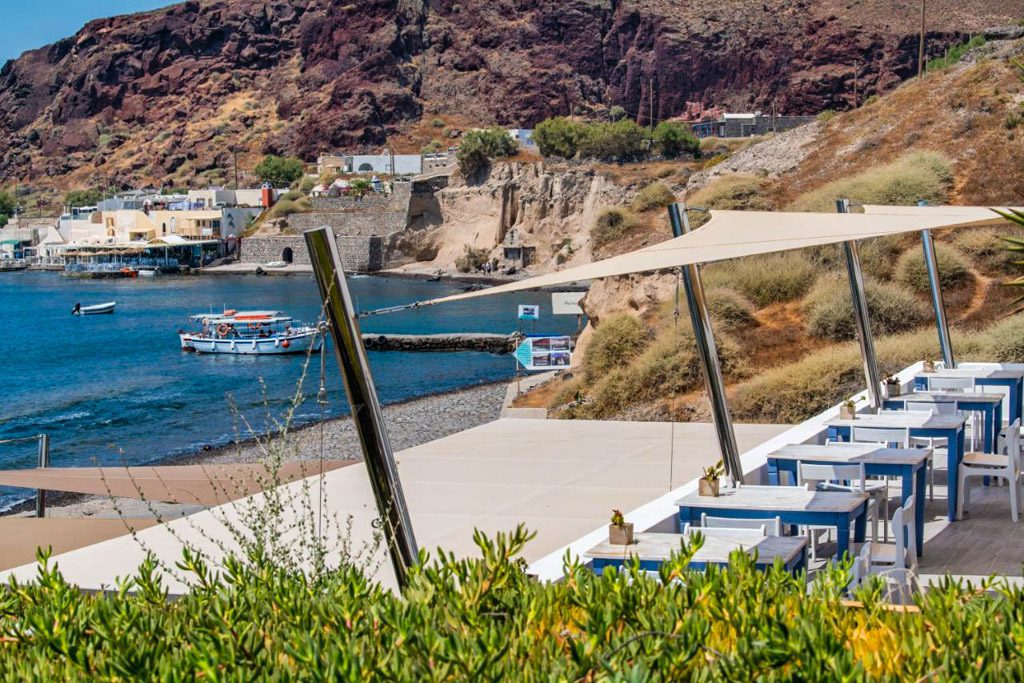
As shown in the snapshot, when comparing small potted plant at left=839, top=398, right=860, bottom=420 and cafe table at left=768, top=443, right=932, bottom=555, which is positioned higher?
small potted plant at left=839, top=398, right=860, bottom=420

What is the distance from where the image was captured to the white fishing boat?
41531 millimetres

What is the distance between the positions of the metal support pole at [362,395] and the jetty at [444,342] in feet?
115

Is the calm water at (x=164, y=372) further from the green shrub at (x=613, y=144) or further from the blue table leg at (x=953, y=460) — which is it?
the green shrub at (x=613, y=144)

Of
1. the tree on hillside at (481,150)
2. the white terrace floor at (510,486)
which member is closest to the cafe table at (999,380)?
the white terrace floor at (510,486)

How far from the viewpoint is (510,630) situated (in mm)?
2893

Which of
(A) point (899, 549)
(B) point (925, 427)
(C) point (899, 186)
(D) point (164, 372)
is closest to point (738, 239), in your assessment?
(A) point (899, 549)

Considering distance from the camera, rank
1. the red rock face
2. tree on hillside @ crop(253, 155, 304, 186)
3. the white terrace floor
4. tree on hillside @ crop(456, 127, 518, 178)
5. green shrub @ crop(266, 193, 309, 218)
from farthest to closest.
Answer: the red rock face < tree on hillside @ crop(253, 155, 304, 186) < green shrub @ crop(266, 193, 309, 218) < tree on hillside @ crop(456, 127, 518, 178) < the white terrace floor

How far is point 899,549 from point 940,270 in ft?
49.4

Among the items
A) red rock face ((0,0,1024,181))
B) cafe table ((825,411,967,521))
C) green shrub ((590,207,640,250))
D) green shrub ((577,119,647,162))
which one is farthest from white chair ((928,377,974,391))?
red rock face ((0,0,1024,181))

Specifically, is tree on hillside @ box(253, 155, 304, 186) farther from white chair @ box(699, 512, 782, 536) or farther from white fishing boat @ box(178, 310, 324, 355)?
white chair @ box(699, 512, 782, 536)

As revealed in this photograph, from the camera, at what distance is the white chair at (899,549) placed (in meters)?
4.86

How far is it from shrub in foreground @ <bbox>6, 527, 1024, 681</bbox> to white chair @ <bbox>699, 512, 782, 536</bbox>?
1.83 metres

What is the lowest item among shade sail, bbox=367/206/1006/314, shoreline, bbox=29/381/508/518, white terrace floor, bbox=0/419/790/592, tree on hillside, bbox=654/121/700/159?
shoreline, bbox=29/381/508/518

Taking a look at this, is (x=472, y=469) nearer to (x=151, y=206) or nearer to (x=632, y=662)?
(x=632, y=662)
